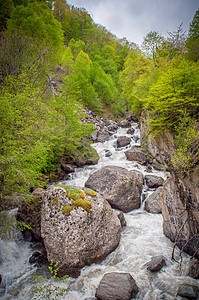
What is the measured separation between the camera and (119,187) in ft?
28.9

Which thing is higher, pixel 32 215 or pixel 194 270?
pixel 32 215

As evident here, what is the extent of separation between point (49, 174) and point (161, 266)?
9.03 metres

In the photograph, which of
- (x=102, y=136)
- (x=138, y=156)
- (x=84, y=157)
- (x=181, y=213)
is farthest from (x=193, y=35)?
(x=181, y=213)

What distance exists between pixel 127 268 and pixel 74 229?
2.45 meters

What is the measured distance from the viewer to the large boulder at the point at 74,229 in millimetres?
5066

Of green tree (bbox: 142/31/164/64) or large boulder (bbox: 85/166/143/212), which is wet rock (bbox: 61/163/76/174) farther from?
green tree (bbox: 142/31/164/64)

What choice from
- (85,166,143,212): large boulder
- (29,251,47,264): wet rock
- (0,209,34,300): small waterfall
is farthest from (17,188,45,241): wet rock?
(85,166,143,212): large boulder

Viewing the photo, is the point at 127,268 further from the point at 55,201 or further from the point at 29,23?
the point at 29,23

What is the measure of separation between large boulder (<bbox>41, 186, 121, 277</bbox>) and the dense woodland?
138cm

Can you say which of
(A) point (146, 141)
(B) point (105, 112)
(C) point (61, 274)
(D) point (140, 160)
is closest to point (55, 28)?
(B) point (105, 112)

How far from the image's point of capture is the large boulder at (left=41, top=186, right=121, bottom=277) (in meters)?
Result: 5.07

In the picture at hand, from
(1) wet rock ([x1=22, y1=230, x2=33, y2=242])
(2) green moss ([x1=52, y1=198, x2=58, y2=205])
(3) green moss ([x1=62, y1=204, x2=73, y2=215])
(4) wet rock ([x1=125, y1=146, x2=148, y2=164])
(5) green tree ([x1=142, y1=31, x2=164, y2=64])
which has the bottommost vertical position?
(1) wet rock ([x1=22, y1=230, x2=33, y2=242])

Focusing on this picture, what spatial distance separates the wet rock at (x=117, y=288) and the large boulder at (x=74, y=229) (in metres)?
0.97

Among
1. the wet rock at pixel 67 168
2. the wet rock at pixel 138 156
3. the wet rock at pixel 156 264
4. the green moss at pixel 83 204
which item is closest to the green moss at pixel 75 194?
the green moss at pixel 83 204
